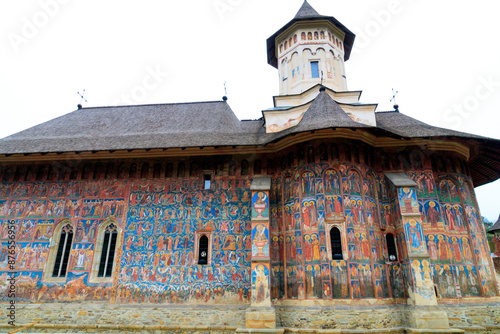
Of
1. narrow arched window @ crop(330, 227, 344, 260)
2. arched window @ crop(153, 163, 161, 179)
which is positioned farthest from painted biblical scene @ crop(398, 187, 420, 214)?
arched window @ crop(153, 163, 161, 179)

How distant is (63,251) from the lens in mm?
12094

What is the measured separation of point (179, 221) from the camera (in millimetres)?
11984

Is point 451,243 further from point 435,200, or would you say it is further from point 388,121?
point 388,121

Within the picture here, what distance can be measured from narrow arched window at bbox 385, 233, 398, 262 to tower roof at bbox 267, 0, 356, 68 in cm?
1094

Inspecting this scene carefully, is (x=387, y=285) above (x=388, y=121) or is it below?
below

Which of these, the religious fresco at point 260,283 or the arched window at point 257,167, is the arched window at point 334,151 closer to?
the arched window at point 257,167

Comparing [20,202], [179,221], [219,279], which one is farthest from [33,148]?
[219,279]

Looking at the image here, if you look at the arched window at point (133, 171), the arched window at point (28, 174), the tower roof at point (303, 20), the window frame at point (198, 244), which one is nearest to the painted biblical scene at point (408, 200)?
the window frame at point (198, 244)

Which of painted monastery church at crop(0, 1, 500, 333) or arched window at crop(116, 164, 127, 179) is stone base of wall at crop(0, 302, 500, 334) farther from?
arched window at crop(116, 164, 127, 179)

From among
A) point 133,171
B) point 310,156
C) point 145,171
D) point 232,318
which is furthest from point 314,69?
point 232,318

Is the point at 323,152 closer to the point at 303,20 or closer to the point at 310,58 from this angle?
the point at 310,58

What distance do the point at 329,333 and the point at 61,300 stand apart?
8.93m

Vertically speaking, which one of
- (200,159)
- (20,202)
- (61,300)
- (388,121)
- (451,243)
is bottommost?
(61,300)

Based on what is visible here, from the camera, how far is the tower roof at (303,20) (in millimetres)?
16188
